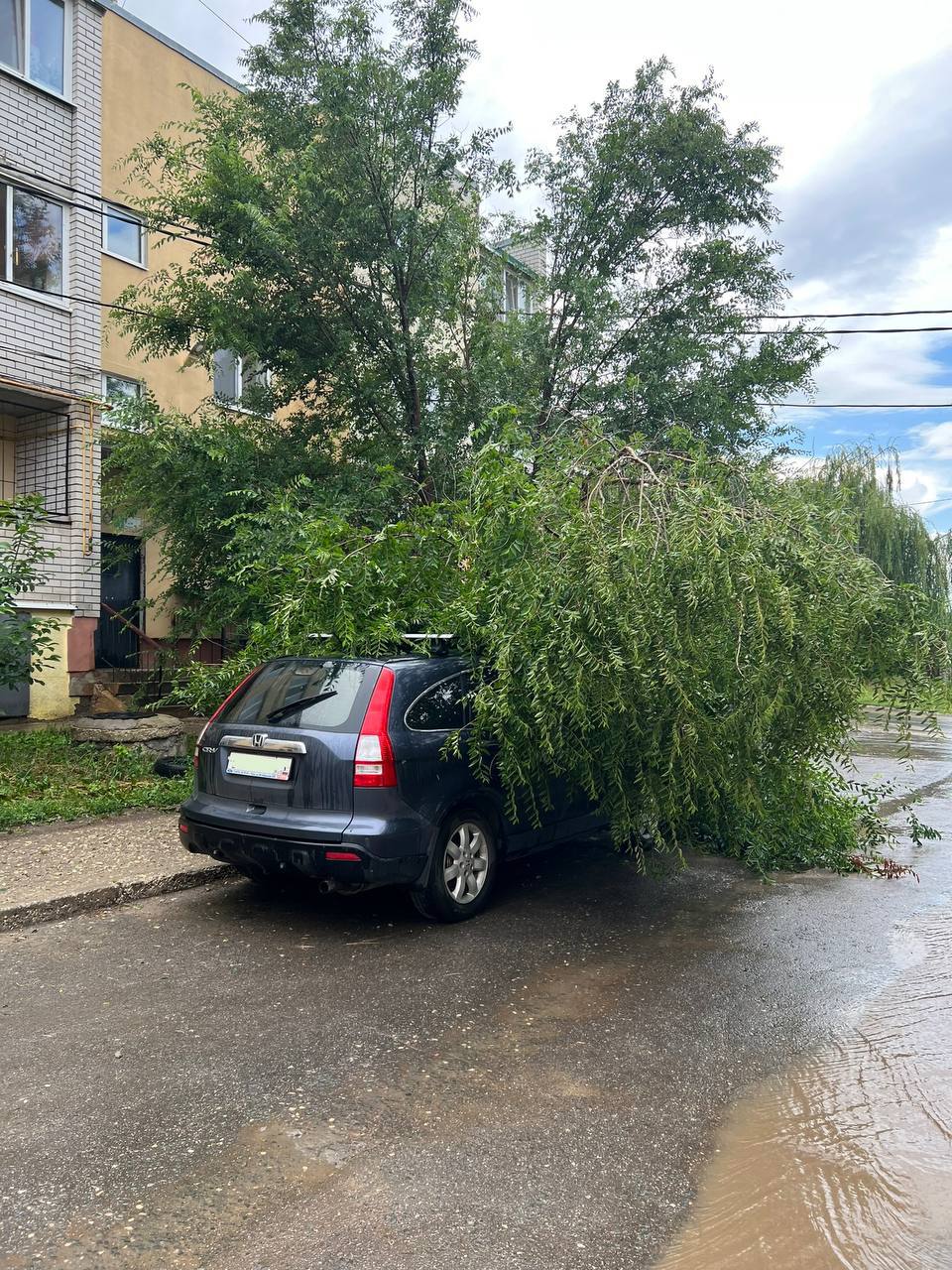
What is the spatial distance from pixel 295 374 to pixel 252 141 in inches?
119

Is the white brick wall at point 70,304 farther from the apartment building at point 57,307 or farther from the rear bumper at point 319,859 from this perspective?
the rear bumper at point 319,859

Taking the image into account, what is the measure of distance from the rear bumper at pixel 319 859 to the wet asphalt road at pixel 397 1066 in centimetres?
39

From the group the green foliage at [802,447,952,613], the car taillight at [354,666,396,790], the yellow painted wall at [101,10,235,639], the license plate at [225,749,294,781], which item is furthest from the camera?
the green foliage at [802,447,952,613]

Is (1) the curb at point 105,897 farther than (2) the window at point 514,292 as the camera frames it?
No

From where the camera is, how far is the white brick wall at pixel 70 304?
1363cm

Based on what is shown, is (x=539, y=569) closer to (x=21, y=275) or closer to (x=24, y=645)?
(x=24, y=645)

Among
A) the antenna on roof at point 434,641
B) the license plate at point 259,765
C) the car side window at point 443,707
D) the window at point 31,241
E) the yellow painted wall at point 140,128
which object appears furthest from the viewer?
the yellow painted wall at point 140,128

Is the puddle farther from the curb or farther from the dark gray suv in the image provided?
the curb

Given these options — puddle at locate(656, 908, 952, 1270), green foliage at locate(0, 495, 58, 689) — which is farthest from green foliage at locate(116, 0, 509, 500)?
puddle at locate(656, 908, 952, 1270)

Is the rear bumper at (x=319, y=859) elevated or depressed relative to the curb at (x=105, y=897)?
elevated

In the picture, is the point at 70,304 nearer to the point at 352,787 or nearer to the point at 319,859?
the point at 352,787

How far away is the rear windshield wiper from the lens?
5.77 m

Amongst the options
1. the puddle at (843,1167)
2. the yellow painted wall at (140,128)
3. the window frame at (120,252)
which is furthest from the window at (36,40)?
the puddle at (843,1167)

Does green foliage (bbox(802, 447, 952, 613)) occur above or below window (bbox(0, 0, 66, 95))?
below
